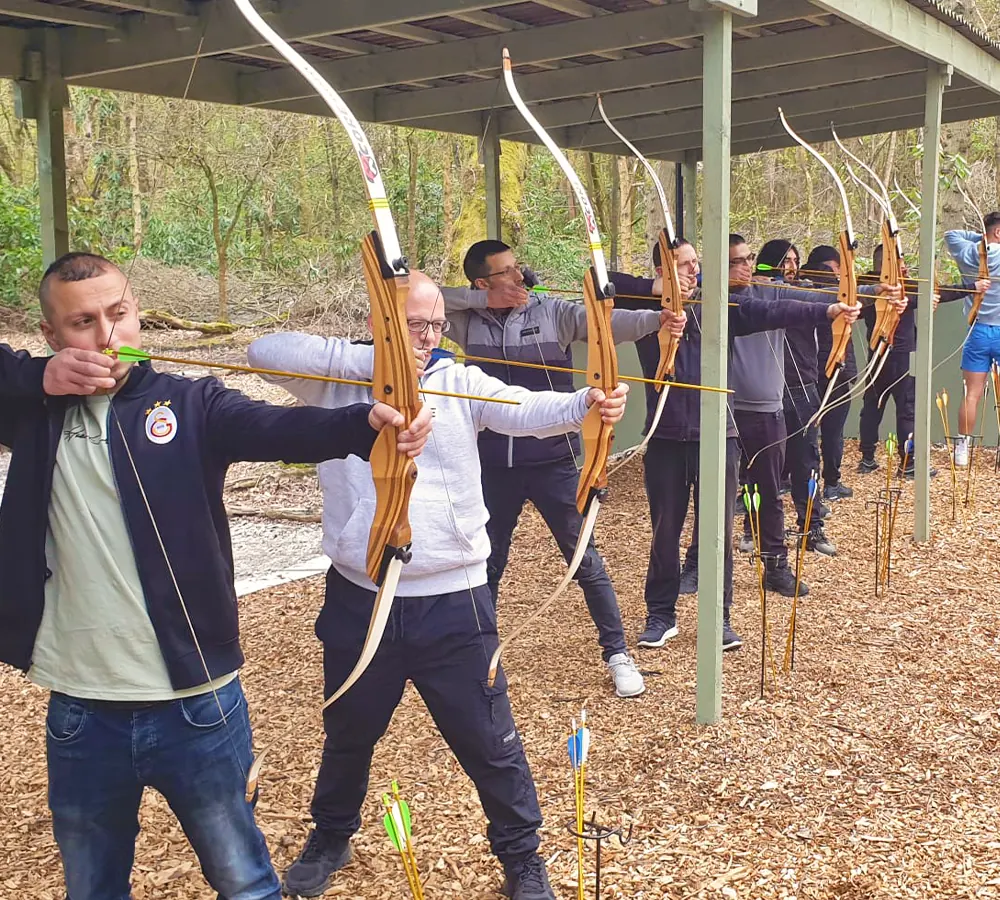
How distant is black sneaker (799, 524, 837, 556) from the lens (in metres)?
5.38

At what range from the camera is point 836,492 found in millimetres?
6594

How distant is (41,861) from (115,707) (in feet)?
4.19

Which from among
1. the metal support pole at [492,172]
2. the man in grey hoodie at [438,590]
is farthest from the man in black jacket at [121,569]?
the metal support pole at [492,172]

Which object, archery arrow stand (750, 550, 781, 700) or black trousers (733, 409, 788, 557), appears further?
black trousers (733, 409, 788, 557)

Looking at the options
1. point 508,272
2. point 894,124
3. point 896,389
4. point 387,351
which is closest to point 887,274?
point 508,272

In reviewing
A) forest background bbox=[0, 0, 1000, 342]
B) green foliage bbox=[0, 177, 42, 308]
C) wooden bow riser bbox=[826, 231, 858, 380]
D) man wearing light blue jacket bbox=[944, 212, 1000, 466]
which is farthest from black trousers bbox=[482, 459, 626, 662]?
green foliage bbox=[0, 177, 42, 308]

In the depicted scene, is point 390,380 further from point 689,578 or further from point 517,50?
point 689,578

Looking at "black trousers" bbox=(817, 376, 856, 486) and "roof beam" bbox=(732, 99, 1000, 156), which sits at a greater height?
"roof beam" bbox=(732, 99, 1000, 156)

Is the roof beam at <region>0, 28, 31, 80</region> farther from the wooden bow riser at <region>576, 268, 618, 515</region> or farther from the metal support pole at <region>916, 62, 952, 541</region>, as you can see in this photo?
the metal support pole at <region>916, 62, 952, 541</region>

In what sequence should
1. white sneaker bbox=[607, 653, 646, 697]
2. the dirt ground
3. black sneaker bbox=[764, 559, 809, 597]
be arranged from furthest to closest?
black sneaker bbox=[764, 559, 809, 597]
white sneaker bbox=[607, 653, 646, 697]
the dirt ground

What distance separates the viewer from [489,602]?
2.29 metres

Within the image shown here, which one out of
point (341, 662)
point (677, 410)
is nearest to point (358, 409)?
point (341, 662)

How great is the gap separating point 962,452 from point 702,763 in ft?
15.6

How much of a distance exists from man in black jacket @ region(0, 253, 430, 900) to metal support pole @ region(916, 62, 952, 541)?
411 centimetres
